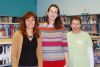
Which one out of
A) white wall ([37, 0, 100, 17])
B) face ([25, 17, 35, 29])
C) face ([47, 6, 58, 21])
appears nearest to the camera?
face ([25, 17, 35, 29])

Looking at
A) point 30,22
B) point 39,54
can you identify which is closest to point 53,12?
point 30,22

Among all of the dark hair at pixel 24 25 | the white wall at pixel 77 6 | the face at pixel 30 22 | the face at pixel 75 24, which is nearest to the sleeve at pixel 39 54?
the dark hair at pixel 24 25

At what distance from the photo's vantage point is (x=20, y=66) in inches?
109

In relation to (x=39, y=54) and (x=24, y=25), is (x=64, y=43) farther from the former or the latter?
(x=24, y=25)

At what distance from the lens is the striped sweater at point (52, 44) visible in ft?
9.96

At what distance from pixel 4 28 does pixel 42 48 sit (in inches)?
174

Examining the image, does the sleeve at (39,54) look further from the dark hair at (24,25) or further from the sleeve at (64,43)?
the sleeve at (64,43)

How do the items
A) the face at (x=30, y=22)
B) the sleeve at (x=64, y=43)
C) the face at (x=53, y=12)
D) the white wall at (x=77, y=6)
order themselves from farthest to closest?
the white wall at (x=77, y=6) → the sleeve at (x=64, y=43) → the face at (x=53, y=12) → the face at (x=30, y=22)

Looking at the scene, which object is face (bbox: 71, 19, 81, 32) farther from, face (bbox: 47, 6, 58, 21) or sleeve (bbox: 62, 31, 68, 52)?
face (bbox: 47, 6, 58, 21)

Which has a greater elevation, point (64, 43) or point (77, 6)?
point (77, 6)

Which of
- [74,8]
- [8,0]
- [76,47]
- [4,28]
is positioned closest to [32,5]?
[8,0]

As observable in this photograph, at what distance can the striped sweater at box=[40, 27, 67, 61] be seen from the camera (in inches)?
120

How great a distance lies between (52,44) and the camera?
305cm

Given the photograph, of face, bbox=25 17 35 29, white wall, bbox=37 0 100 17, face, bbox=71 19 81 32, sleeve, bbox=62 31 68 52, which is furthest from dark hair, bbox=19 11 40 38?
white wall, bbox=37 0 100 17
